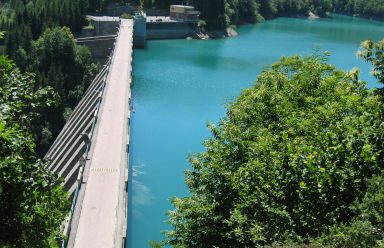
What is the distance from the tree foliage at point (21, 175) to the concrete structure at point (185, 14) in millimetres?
100344

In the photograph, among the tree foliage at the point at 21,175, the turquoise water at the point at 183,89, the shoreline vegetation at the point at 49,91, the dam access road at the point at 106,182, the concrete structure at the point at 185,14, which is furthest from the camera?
the concrete structure at the point at 185,14

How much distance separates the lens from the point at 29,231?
10664 millimetres

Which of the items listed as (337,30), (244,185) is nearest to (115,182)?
(244,185)

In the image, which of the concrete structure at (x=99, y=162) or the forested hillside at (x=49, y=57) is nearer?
the concrete structure at (x=99, y=162)

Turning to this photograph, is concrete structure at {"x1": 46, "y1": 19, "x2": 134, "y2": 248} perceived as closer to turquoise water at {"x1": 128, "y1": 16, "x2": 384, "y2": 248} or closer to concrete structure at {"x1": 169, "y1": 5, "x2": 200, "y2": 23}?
turquoise water at {"x1": 128, "y1": 16, "x2": 384, "y2": 248}

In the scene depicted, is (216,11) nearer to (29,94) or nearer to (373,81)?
(373,81)

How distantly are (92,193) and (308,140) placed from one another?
15.8m

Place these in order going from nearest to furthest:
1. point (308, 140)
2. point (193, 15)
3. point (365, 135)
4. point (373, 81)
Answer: point (365, 135) < point (308, 140) < point (373, 81) < point (193, 15)

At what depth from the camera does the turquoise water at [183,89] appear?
40.4 metres

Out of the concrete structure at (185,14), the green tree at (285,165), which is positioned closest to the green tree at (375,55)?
the green tree at (285,165)

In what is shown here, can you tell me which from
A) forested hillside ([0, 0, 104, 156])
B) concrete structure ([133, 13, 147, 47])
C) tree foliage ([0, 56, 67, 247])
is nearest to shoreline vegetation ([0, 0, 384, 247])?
tree foliage ([0, 56, 67, 247])

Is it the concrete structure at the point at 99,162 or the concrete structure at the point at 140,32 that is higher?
the concrete structure at the point at 140,32

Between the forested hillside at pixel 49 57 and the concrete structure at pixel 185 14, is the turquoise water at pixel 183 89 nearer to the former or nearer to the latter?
the concrete structure at pixel 185 14

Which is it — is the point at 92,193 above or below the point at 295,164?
below
